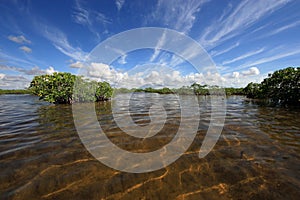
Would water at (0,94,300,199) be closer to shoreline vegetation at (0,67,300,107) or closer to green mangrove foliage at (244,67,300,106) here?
shoreline vegetation at (0,67,300,107)

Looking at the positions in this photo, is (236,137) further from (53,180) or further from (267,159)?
(53,180)

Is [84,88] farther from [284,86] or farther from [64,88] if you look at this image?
[284,86]

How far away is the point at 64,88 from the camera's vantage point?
1867 centimetres

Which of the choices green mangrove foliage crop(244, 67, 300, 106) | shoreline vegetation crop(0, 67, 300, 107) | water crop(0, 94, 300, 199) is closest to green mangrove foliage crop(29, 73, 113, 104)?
shoreline vegetation crop(0, 67, 300, 107)

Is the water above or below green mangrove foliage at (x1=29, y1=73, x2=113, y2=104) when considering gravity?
below

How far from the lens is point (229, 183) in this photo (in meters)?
3.10

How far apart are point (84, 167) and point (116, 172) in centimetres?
87

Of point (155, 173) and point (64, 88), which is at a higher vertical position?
point (64, 88)

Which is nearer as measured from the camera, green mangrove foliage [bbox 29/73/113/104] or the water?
the water

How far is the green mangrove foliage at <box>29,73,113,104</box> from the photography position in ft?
58.3

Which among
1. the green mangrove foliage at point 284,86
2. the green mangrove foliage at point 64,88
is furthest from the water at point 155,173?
the green mangrove foliage at point 284,86

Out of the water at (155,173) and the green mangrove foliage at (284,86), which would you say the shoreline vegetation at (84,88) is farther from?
the water at (155,173)

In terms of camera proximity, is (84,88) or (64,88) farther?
(84,88)

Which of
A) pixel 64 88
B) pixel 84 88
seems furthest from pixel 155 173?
pixel 84 88
